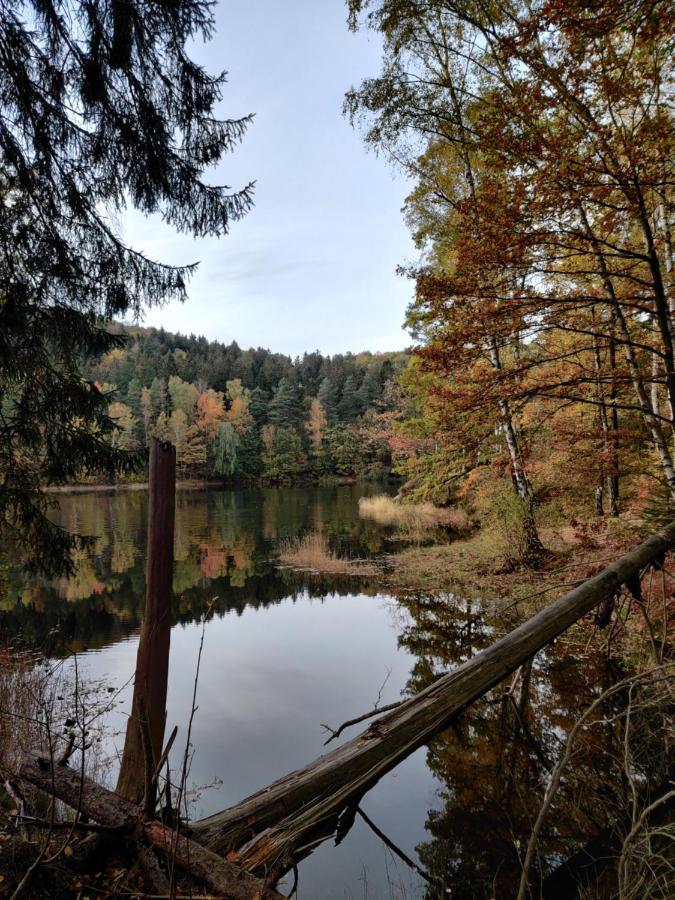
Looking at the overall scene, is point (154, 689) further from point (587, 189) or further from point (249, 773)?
point (587, 189)

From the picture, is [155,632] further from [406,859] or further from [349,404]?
[349,404]

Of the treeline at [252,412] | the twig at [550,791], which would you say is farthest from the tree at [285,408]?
the twig at [550,791]

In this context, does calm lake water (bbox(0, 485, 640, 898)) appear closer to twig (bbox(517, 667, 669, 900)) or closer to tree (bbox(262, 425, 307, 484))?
twig (bbox(517, 667, 669, 900))

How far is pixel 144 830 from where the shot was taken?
1.89m

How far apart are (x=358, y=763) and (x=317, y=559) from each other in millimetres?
12988

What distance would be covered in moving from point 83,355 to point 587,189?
5.50 metres

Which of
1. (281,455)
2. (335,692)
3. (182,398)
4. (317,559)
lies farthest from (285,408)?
(335,692)

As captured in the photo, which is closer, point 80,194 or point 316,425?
point 80,194

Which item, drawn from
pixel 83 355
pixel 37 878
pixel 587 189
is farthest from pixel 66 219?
pixel 37 878

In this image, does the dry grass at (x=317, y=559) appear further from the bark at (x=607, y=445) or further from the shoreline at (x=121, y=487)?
the shoreline at (x=121, y=487)

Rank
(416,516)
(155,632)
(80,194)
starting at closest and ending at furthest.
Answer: (155,632) → (80,194) → (416,516)

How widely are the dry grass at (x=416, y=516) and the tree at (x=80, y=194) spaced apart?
1452 centimetres

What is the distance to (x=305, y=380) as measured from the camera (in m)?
77.5

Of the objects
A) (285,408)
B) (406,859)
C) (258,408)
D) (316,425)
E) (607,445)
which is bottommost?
(406,859)
